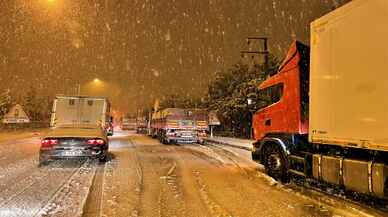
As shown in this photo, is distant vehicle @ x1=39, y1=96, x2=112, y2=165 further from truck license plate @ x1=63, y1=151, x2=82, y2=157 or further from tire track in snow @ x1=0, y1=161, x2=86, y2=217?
tire track in snow @ x1=0, y1=161, x2=86, y2=217

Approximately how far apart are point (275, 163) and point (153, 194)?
374 cm

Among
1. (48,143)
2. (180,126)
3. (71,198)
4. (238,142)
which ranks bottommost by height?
(71,198)

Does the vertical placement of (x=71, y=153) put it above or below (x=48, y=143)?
below

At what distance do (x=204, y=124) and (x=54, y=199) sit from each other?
1862cm

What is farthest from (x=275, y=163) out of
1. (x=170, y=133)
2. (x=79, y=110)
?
(x=170, y=133)

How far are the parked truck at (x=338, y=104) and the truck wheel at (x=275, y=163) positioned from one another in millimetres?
25

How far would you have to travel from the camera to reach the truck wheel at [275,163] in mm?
9977

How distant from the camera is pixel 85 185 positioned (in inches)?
354

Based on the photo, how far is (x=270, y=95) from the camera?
36.1ft

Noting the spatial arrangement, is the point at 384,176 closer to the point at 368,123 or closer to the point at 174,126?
the point at 368,123

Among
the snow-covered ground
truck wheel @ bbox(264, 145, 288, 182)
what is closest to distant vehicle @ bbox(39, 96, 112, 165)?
truck wheel @ bbox(264, 145, 288, 182)

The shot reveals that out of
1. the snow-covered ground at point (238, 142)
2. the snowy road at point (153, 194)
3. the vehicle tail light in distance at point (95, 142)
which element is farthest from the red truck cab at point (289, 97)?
the snow-covered ground at point (238, 142)

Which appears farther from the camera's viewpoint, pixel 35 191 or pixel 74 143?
pixel 74 143

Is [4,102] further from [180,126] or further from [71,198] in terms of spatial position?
[71,198]
